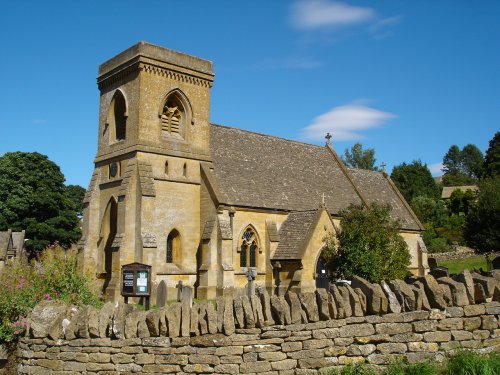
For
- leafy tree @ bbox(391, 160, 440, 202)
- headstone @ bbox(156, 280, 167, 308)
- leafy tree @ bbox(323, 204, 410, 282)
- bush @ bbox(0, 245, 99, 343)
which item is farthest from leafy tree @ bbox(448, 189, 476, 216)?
bush @ bbox(0, 245, 99, 343)

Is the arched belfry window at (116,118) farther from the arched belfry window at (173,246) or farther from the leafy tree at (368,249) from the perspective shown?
the leafy tree at (368,249)

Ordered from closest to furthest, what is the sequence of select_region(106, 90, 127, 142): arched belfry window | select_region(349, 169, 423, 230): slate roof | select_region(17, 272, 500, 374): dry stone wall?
select_region(17, 272, 500, 374): dry stone wall → select_region(106, 90, 127, 142): arched belfry window → select_region(349, 169, 423, 230): slate roof

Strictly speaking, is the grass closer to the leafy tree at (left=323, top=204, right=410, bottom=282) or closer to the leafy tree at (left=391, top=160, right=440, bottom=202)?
the leafy tree at (left=323, top=204, right=410, bottom=282)

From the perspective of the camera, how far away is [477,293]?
943 centimetres

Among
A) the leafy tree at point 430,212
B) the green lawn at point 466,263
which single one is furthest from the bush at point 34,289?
the leafy tree at point 430,212

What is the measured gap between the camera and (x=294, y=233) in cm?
3111

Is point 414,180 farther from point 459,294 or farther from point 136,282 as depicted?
point 459,294

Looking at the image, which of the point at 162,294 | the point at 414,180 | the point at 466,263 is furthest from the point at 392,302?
the point at 414,180

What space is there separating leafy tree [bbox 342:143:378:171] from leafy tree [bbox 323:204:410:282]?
189 ft

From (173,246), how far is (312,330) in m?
20.7

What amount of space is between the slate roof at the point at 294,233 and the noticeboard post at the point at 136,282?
10884 millimetres

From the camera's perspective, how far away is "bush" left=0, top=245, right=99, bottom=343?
1138 cm

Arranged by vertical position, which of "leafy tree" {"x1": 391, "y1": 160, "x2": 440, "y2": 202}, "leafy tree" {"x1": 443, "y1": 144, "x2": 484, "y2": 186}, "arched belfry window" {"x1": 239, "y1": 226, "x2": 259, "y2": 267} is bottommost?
"arched belfry window" {"x1": 239, "y1": 226, "x2": 259, "y2": 267}

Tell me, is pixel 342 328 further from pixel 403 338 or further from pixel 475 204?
pixel 475 204
